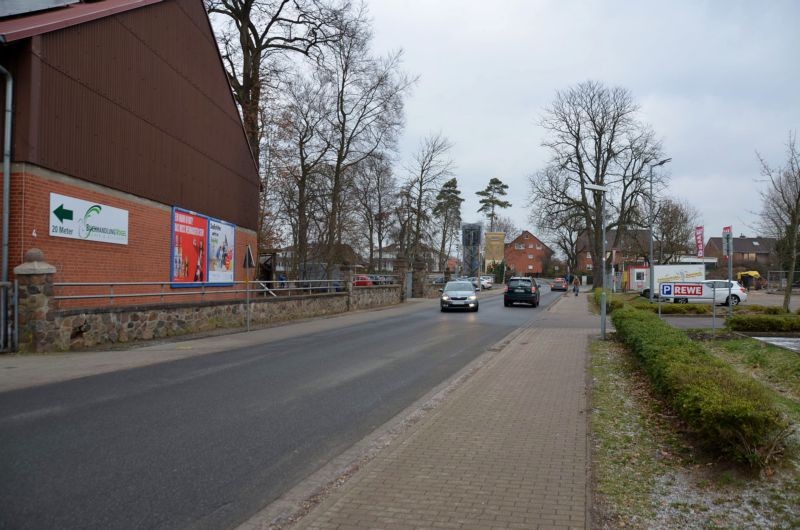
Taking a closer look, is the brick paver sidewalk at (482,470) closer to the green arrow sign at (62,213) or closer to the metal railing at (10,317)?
the metal railing at (10,317)

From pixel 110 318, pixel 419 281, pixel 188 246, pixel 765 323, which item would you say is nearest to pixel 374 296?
pixel 419 281

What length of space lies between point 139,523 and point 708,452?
15.2 ft

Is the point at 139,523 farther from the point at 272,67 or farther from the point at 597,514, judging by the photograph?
the point at 272,67

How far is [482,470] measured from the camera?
5.18 meters

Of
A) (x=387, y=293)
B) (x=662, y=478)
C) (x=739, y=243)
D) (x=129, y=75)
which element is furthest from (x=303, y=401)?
(x=739, y=243)

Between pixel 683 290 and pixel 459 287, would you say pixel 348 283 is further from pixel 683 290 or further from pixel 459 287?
pixel 683 290

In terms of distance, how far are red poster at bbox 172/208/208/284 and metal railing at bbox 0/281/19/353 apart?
747 cm

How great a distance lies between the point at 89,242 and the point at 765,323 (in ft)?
60.2

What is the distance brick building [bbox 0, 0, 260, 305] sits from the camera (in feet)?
42.9

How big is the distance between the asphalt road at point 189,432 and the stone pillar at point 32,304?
298cm

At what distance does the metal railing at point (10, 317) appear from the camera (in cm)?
1196

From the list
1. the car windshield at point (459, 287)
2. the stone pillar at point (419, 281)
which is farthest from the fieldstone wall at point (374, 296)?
the stone pillar at point (419, 281)

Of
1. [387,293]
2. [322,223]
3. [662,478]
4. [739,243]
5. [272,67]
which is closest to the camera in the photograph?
[662,478]

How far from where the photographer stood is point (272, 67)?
97.0 feet
